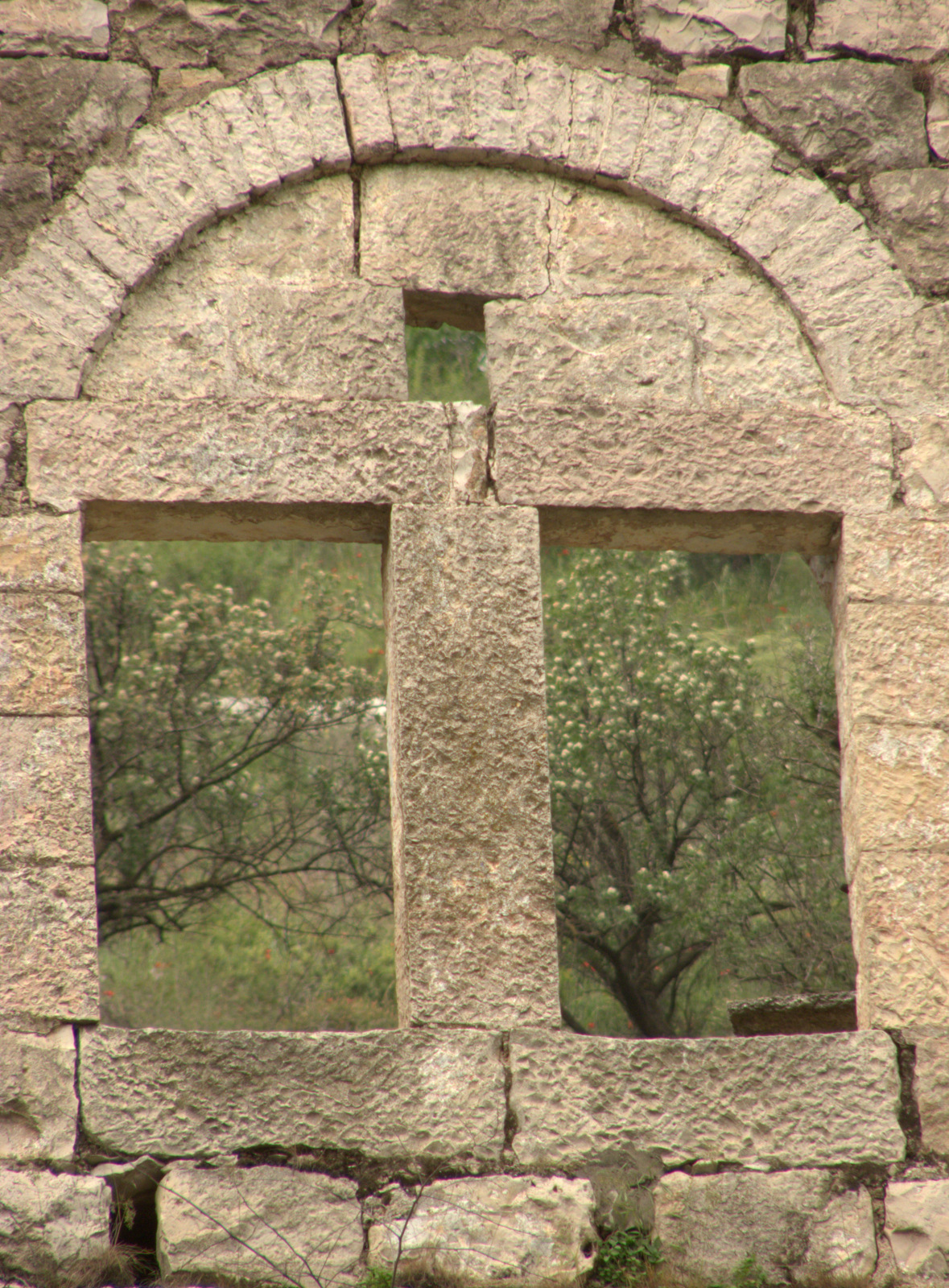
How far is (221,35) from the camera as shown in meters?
3.50

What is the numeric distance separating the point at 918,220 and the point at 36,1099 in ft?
10.6

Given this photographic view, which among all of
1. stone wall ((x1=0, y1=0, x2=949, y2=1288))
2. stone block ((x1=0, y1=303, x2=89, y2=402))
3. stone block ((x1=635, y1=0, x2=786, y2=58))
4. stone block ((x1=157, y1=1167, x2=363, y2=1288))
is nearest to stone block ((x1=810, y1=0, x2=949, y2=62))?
stone wall ((x1=0, y1=0, x2=949, y2=1288))

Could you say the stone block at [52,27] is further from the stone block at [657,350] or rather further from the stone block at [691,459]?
the stone block at [691,459]

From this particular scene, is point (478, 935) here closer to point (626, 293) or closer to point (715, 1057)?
point (715, 1057)

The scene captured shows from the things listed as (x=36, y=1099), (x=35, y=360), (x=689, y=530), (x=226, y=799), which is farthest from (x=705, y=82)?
(x=226, y=799)

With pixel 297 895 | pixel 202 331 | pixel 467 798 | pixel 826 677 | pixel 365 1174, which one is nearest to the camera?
Result: pixel 365 1174

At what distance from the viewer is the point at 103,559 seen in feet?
22.3

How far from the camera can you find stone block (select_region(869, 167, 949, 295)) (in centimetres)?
357

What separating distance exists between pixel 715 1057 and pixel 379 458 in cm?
172

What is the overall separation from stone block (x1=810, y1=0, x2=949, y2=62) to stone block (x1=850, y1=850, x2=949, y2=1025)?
231 centimetres

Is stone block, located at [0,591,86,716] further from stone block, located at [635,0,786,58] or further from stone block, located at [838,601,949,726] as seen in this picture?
stone block, located at [635,0,786,58]

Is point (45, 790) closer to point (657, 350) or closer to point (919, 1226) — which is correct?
point (657, 350)

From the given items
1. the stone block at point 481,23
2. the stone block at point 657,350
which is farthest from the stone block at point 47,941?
the stone block at point 481,23

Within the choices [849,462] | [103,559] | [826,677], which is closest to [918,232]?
[849,462]
